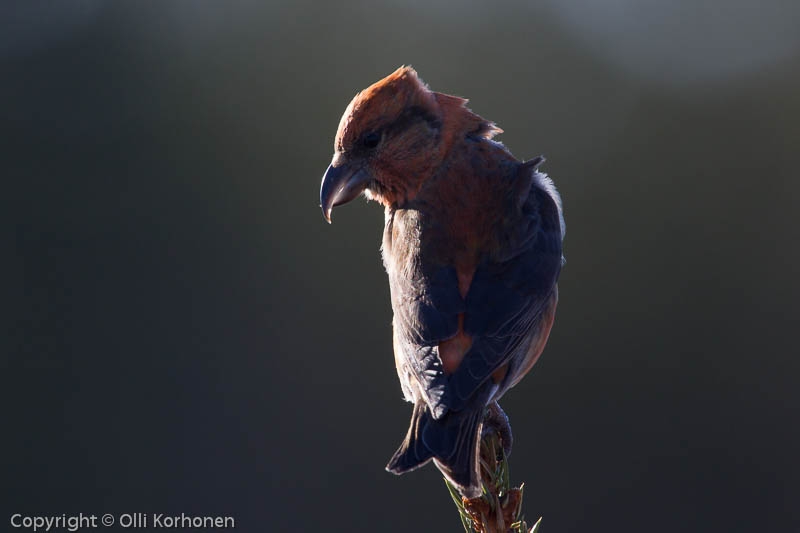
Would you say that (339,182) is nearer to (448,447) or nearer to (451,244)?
(451,244)

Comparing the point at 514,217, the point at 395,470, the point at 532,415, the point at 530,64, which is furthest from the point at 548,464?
the point at 530,64

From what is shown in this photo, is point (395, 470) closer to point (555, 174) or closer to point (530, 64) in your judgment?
point (555, 174)

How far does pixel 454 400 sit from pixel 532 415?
4253mm

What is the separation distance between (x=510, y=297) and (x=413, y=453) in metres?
0.77

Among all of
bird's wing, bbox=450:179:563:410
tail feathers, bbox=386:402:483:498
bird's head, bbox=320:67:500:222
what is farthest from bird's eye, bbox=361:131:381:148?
tail feathers, bbox=386:402:483:498

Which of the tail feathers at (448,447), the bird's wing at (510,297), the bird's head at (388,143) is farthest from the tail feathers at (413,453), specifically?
the bird's head at (388,143)

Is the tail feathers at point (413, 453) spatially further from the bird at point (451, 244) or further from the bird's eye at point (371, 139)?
the bird's eye at point (371, 139)

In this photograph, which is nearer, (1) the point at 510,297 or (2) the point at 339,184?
(1) the point at 510,297

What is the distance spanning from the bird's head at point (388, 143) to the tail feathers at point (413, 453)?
3.12 ft

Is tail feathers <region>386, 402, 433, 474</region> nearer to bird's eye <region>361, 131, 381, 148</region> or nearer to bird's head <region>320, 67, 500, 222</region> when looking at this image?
bird's head <region>320, 67, 500, 222</region>

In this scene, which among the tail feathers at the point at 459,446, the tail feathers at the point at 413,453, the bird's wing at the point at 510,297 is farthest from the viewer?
the bird's wing at the point at 510,297

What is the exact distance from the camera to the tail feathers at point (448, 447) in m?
2.66

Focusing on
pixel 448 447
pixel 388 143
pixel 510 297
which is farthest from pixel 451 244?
pixel 448 447

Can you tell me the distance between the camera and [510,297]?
11.0 ft
